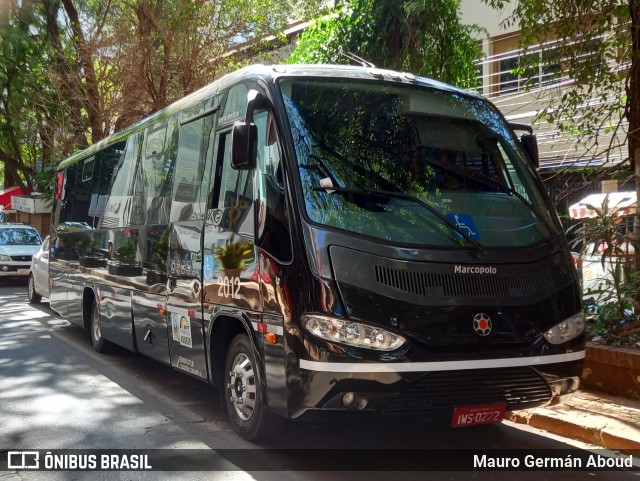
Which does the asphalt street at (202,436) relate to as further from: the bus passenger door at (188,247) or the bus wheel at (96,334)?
the bus wheel at (96,334)

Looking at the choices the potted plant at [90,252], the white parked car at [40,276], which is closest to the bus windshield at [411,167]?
the potted plant at [90,252]

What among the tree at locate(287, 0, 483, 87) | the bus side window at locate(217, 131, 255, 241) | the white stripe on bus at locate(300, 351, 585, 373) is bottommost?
the white stripe on bus at locate(300, 351, 585, 373)

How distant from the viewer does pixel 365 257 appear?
4660 mm

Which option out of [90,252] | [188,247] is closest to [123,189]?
[90,252]

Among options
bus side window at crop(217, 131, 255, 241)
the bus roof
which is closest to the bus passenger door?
bus side window at crop(217, 131, 255, 241)

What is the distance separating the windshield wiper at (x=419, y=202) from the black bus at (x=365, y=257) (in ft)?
0.05

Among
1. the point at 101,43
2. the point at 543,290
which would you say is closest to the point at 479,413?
the point at 543,290

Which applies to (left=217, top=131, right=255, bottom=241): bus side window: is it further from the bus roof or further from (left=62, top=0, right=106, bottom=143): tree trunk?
(left=62, top=0, right=106, bottom=143): tree trunk

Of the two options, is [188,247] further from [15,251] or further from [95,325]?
[15,251]

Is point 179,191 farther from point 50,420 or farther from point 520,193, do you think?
point 520,193

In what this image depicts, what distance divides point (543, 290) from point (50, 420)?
4.29 meters

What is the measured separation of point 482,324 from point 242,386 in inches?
77.3

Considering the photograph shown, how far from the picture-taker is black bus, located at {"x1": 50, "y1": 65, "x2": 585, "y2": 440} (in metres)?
4.55

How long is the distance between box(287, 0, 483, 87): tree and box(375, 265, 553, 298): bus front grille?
630cm
